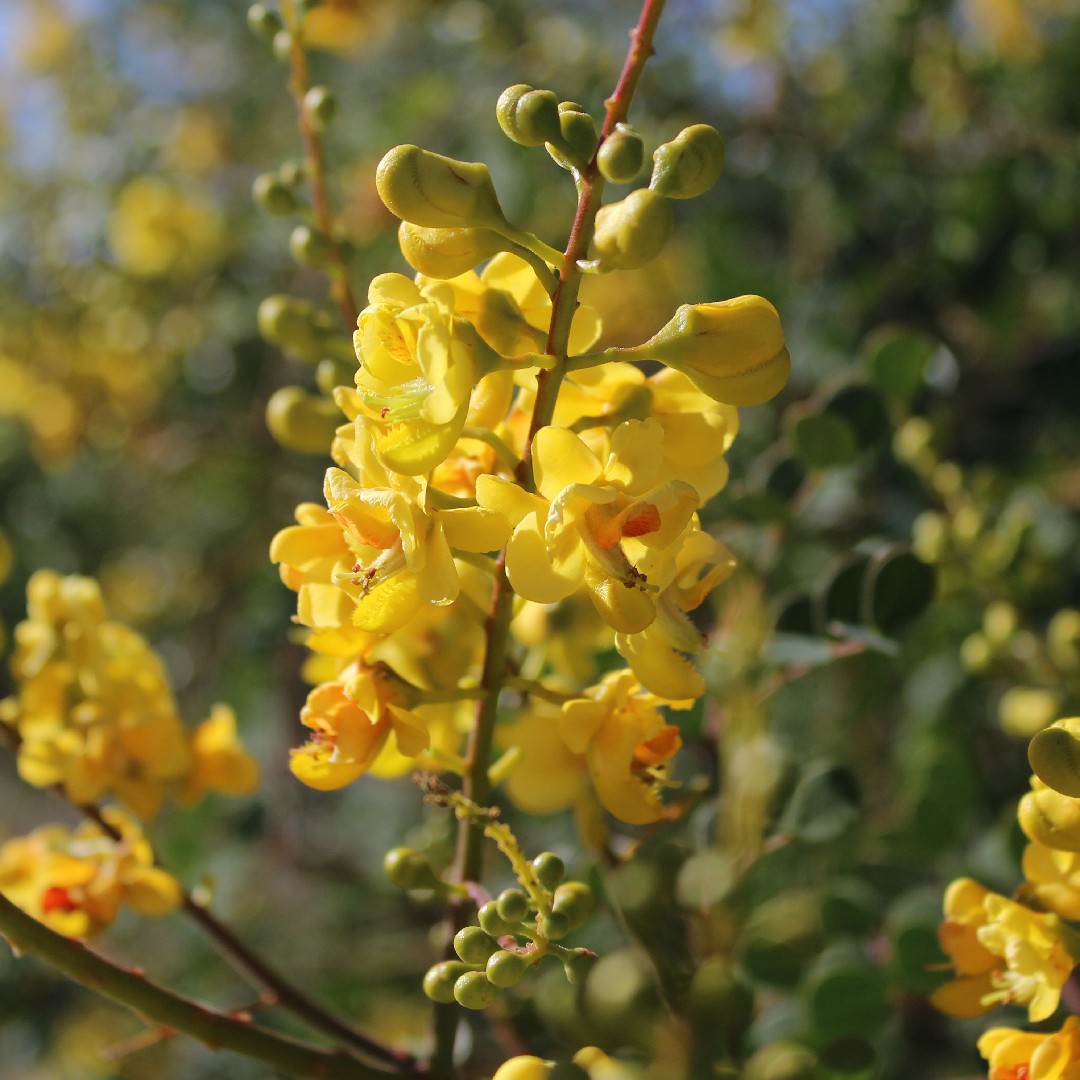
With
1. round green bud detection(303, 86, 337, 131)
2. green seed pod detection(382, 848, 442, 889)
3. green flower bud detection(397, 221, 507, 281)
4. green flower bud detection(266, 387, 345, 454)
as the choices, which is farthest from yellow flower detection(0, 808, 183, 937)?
round green bud detection(303, 86, 337, 131)

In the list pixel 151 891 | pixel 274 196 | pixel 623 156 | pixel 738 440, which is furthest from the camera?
pixel 738 440

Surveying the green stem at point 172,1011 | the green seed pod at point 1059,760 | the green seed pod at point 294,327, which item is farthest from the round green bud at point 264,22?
the green seed pod at point 1059,760

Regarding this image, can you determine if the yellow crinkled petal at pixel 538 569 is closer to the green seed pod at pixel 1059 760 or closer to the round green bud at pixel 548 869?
the round green bud at pixel 548 869

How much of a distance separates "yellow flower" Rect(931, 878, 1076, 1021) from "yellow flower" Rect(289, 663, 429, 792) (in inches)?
18.7

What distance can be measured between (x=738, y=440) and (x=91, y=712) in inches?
43.1

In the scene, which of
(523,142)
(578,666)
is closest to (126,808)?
(578,666)

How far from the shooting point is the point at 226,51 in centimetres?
452

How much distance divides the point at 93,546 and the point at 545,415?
9.62 ft

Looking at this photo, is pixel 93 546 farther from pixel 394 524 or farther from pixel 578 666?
pixel 394 524

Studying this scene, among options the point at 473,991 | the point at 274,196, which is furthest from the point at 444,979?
the point at 274,196

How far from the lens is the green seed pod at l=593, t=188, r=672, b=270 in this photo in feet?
2.63

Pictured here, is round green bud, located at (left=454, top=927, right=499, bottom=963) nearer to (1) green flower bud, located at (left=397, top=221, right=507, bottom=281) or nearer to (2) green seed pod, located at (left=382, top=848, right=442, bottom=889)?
(2) green seed pod, located at (left=382, top=848, right=442, bottom=889)

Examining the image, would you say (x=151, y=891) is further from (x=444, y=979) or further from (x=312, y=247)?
(x=312, y=247)

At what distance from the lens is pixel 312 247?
4.13 ft
